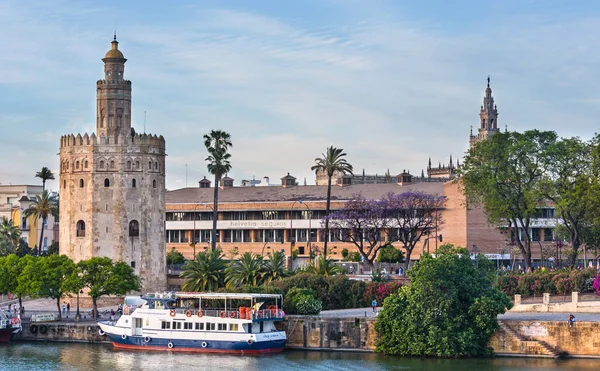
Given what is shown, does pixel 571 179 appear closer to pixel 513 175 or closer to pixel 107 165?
pixel 513 175

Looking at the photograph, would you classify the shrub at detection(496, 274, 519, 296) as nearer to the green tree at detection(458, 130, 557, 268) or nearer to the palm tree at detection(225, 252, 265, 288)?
the green tree at detection(458, 130, 557, 268)

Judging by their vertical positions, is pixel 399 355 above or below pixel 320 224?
below

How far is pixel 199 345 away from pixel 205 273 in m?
13.3

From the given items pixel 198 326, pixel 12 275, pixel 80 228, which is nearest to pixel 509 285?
pixel 198 326

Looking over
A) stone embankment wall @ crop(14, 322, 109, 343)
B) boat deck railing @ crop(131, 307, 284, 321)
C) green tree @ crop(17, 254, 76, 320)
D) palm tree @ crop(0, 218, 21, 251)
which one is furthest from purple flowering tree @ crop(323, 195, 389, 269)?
palm tree @ crop(0, 218, 21, 251)

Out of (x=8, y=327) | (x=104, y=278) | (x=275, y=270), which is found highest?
(x=275, y=270)

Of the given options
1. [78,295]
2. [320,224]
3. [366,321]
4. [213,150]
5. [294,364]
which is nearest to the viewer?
[294,364]

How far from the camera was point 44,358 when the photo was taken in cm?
7756

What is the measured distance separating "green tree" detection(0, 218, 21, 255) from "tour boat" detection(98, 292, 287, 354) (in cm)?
4678

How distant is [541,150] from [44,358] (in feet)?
142

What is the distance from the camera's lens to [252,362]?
74.8m

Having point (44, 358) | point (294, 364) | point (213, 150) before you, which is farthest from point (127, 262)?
point (294, 364)

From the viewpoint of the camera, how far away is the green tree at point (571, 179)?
3750 inches

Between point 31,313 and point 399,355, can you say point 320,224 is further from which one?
point 399,355
